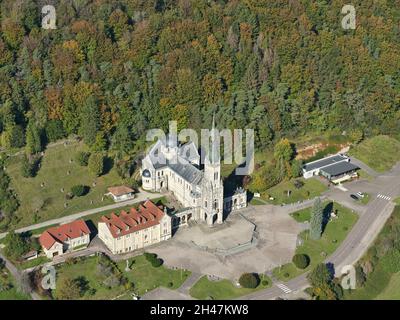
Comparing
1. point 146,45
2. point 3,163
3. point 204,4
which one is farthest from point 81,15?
point 3,163

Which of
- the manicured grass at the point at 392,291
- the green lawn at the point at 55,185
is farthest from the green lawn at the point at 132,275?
the manicured grass at the point at 392,291

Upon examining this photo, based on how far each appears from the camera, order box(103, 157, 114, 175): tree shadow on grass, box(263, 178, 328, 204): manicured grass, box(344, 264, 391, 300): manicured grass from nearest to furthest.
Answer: box(344, 264, 391, 300): manicured grass → box(263, 178, 328, 204): manicured grass → box(103, 157, 114, 175): tree shadow on grass

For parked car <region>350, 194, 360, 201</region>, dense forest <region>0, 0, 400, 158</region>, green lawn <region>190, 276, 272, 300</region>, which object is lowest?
green lawn <region>190, 276, 272, 300</region>

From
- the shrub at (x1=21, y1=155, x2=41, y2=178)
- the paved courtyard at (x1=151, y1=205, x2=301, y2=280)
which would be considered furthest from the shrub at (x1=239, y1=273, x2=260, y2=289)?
the shrub at (x1=21, y1=155, x2=41, y2=178)

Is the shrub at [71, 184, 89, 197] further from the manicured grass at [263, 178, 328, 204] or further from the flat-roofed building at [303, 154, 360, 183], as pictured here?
the flat-roofed building at [303, 154, 360, 183]

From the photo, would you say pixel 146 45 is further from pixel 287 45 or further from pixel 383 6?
pixel 383 6
